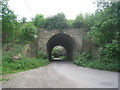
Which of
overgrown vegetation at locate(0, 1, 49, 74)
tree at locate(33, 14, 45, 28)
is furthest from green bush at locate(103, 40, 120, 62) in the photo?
tree at locate(33, 14, 45, 28)

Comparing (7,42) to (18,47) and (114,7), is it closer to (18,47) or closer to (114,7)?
(18,47)

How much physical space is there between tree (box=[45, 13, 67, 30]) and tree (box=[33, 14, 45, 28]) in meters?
0.66

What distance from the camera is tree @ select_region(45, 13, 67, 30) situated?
1452 centimetres

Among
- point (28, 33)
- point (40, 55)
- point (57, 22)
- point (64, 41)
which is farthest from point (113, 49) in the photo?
point (64, 41)

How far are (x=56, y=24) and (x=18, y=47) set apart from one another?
18.0 feet

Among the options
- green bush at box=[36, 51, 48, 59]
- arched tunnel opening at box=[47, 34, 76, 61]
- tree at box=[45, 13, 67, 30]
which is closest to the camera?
green bush at box=[36, 51, 48, 59]

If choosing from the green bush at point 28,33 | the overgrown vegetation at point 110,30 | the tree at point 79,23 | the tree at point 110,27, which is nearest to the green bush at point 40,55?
the green bush at point 28,33

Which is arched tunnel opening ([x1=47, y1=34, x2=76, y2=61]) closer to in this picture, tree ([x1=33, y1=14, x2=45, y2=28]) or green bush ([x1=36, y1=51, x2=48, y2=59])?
tree ([x1=33, y1=14, x2=45, y2=28])

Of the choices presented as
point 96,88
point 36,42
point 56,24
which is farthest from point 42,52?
point 96,88

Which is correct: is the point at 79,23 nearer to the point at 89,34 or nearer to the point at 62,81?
the point at 89,34

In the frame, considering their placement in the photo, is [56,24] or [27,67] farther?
[56,24]

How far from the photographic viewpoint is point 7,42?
1287 centimetres

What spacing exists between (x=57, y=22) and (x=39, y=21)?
2.63 metres

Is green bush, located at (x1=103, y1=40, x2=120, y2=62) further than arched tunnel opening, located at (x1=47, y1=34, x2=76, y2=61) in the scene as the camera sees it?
No
